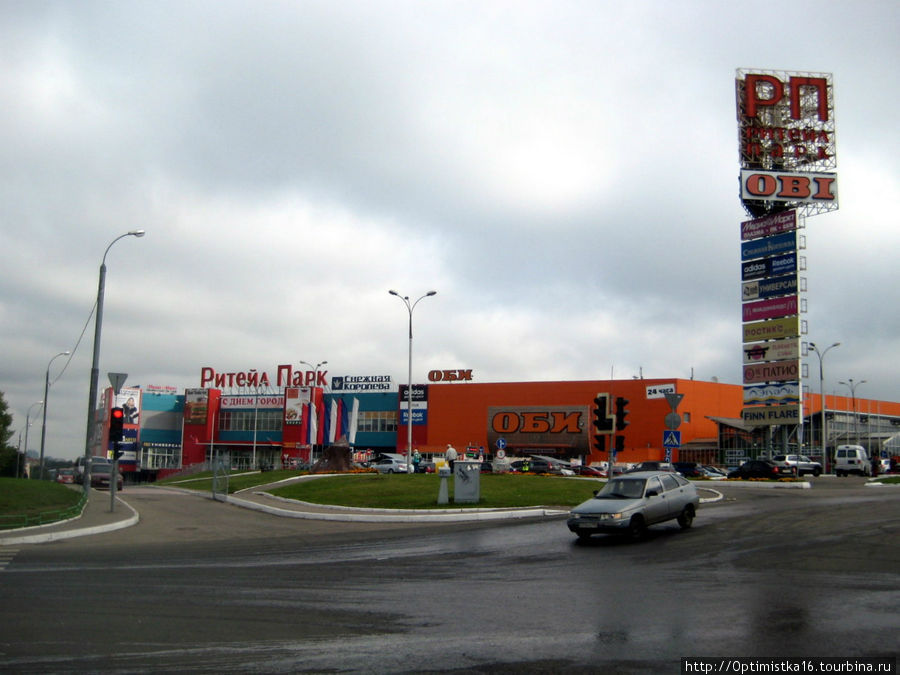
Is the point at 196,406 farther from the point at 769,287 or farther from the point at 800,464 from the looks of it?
the point at 800,464

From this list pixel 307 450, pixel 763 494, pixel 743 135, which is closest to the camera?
pixel 763 494

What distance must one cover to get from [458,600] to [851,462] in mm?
51987

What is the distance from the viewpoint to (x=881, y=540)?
16594 millimetres

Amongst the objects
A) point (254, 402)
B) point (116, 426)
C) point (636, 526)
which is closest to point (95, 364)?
point (116, 426)

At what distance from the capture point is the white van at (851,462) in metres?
54.7

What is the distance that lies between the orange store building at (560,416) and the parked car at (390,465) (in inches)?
758

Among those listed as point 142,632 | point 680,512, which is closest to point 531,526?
point 680,512

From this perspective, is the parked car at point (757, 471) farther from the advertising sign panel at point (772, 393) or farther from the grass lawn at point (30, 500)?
the grass lawn at point (30, 500)

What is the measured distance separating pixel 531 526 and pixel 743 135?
52.0 meters

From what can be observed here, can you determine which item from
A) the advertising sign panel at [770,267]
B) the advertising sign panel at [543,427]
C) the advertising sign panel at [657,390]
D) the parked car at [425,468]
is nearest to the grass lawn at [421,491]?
the parked car at [425,468]

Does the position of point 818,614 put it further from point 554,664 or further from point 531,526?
point 531,526

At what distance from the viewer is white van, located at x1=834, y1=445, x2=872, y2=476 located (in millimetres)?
54688

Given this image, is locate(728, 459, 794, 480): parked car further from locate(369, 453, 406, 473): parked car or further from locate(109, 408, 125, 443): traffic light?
locate(109, 408, 125, 443): traffic light

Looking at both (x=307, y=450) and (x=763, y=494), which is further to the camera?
(x=307, y=450)
